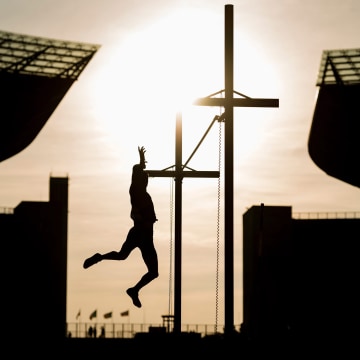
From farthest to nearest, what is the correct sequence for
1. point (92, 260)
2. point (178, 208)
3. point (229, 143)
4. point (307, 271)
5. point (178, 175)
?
point (307, 271), point (178, 175), point (178, 208), point (229, 143), point (92, 260)

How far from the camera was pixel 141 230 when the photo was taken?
764 inches

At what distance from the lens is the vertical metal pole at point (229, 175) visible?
870 inches

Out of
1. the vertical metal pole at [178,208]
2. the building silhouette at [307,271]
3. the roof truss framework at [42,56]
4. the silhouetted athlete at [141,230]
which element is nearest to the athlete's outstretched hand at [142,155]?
the silhouetted athlete at [141,230]

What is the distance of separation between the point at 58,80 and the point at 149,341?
3357 inches

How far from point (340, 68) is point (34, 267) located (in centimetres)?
4023

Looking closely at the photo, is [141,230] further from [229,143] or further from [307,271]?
[307,271]

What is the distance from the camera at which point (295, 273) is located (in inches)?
5012

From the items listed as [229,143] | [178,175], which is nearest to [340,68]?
[178,175]

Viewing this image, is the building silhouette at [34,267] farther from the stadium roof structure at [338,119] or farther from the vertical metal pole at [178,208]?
the vertical metal pole at [178,208]

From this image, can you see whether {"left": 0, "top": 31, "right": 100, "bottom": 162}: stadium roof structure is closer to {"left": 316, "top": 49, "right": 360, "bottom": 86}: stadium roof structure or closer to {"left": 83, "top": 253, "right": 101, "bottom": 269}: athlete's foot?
{"left": 316, "top": 49, "right": 360, "bottom": 86}: stadium roof structure

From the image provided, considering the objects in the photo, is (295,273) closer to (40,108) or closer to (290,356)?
(40,108)

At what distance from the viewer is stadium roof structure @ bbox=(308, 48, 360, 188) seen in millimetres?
105000

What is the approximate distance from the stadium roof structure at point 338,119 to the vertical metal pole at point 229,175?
7844 centimetres

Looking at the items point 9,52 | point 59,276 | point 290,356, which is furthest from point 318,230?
point 290,356
